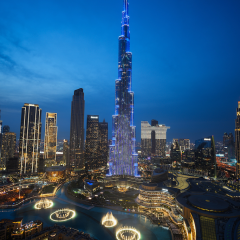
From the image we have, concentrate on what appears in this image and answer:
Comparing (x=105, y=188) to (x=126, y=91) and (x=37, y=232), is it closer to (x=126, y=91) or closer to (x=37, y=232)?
(x=37, y=232)

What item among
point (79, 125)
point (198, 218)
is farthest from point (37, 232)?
point (79, 125)

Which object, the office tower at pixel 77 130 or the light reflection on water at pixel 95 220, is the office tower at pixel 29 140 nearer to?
the office tower at pixel 77 130

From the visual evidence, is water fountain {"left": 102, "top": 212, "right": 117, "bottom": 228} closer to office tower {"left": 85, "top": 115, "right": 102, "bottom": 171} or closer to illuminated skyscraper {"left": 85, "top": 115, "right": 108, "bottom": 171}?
illuminated skyscraper {"left": 85, "top": 115, "right": 108, "bottom": 171}

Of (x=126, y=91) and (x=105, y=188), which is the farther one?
(x=126, y=91)

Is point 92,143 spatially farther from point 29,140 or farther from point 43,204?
point 43,204

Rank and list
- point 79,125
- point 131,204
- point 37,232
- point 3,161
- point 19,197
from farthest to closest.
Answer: point 79,125, point 3,161, point 19,197, point 131,204, point 37,232

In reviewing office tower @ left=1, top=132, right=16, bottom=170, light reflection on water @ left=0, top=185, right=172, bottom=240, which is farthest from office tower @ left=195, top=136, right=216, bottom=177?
office tower @ left=1, top=132, right=16, bottom=170

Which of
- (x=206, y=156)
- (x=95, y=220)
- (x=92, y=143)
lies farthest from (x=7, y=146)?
(x=206, y=156)
